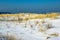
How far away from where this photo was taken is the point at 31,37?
213 inches

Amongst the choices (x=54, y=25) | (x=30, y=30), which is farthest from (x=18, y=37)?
(x=54, y=25)

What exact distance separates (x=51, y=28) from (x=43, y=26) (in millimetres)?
314

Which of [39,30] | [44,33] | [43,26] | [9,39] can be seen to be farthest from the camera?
[43,26]

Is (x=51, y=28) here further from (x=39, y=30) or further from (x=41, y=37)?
(x=41, y=37)

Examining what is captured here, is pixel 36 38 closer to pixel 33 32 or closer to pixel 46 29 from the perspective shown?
pixel 33 32

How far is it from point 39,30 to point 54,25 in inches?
35.3

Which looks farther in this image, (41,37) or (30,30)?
(30,30)

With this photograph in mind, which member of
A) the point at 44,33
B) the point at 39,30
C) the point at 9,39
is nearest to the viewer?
the point at 9,39

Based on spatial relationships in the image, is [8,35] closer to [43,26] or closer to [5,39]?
[5,39]

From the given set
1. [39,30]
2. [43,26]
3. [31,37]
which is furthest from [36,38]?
[43,26]

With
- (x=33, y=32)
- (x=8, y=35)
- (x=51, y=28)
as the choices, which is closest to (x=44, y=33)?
(x=33, y=32)

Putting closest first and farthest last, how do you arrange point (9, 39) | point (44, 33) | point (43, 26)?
point (9, 39), point (44, 33), point (43, 26)

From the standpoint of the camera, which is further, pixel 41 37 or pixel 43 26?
pixel 43 26

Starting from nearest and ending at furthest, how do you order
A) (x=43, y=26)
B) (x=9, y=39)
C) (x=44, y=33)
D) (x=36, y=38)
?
(x=9, y=39), (x=36, y=38), (x=44, y=33), (x=43, y=26)
